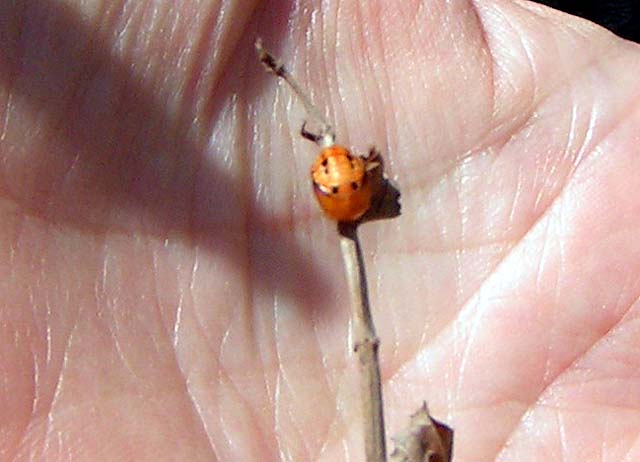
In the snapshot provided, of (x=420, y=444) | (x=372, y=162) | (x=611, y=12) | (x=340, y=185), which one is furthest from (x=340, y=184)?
(x=611, y=12)

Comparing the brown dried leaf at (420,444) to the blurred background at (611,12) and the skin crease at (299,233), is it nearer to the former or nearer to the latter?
the skin crease at (299,233)

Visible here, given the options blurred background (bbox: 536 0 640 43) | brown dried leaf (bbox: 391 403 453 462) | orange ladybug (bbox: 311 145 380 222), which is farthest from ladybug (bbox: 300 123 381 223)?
blurred background (bbox: 536 0 640 43)

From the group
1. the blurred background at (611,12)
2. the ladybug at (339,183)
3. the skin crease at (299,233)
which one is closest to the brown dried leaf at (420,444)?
the ladybug at (339,183)

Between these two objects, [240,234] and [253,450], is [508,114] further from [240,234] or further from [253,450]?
[253,450]

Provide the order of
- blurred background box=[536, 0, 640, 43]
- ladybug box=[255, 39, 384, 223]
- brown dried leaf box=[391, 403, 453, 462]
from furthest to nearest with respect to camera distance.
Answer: blurred background box=[536, 0, 640, 43]
ladybug box=[255, 39, 384, 223]
brown dried leaf box=[391, 403, 453, 462]

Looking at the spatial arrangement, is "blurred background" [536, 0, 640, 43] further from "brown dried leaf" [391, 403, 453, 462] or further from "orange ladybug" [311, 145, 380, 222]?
"brown dried leaf" [391, 403, 453, 462]

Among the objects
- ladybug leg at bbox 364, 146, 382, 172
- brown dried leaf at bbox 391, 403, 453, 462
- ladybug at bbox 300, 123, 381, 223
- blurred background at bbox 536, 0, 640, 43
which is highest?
blurred background at bbox 536, 0, 640, 43
